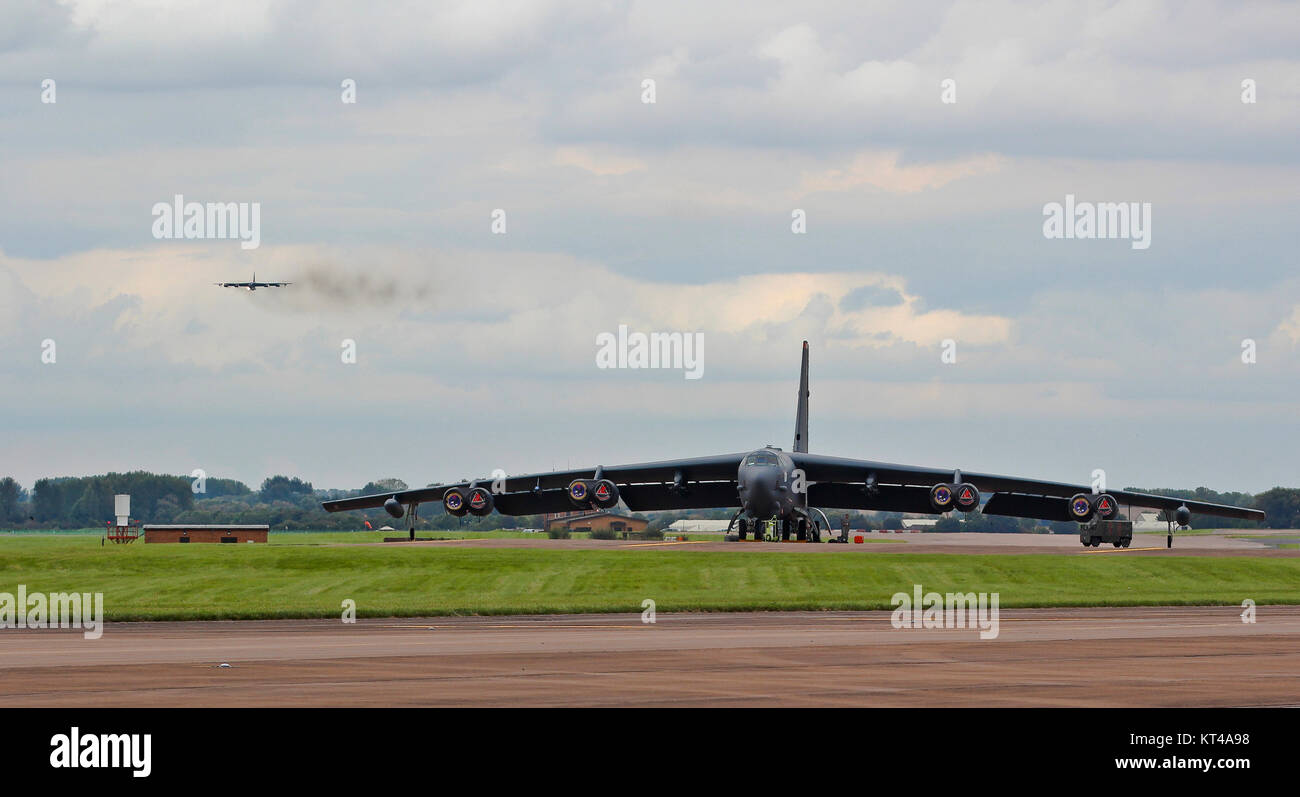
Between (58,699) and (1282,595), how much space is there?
114 feet

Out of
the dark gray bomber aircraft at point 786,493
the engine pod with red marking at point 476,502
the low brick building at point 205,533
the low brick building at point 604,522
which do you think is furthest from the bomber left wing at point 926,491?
the low brick building at point 604,522

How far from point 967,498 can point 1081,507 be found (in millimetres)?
5814

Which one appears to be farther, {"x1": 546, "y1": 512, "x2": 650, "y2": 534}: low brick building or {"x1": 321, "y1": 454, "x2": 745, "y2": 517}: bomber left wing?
{"x1": 546, "y1": 512, "x2": 650, "y2": 534}: low brick building

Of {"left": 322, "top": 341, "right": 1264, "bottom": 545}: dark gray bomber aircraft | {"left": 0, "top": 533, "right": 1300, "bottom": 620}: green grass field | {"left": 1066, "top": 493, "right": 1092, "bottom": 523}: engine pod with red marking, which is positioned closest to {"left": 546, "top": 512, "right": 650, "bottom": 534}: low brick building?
{"left": 322, "top": 341, "right": 1264, "bottom": 545}: dark gray bomber aircraft

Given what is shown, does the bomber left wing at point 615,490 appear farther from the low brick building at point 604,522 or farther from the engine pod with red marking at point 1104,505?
the low brick building at point 604,522

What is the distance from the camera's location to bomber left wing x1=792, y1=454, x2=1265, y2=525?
254 ft

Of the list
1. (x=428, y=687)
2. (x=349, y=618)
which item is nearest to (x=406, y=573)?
(x=349, y=618)

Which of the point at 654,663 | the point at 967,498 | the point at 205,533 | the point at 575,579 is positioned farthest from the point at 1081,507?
the point at 654,663

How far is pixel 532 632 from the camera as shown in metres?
27.3

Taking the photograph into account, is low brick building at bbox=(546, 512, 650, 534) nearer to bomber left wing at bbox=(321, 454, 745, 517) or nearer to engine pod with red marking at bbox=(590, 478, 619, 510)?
bomber left wing at bbox=(321, 454, 745, 517)

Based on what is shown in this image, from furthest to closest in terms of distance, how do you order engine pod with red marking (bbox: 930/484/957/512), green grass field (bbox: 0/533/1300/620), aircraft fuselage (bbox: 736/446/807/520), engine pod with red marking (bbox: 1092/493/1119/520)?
1. engine pod with red marking (bbox: 930/484/957/512)
2. engine pod with red marking (bbox: 1092/493/1119/520)
3. aircraft fuselage (bbox: 736/446/807/520)
4. green grass field (bbox: 0/533/1300/620)

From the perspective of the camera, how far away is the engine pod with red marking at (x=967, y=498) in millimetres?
77625

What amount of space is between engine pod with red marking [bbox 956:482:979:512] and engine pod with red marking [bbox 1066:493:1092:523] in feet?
16.1
